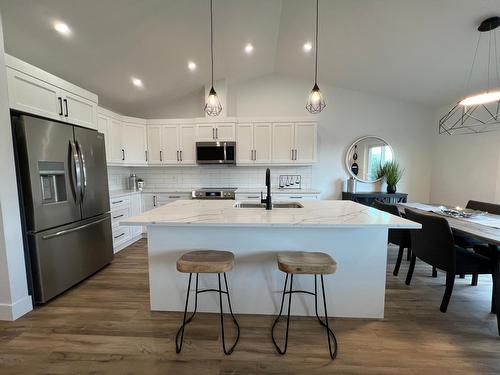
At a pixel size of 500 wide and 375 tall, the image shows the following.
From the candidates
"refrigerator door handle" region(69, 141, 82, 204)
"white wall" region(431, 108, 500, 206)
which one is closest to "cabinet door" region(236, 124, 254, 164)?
"refrigerator door handle" region(69, 141, 82, 204)

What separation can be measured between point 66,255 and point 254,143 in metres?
3.20

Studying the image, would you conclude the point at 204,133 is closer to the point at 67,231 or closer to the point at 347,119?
the point at 67,231

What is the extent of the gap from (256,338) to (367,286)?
1.01m

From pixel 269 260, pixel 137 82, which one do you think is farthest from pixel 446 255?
pixel 137 82

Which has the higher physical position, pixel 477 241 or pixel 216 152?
pixel 216 152

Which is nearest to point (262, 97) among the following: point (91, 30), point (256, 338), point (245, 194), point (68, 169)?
point (245, 194)

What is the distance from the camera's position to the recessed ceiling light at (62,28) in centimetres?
224

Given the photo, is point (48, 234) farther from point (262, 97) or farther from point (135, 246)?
point (262, 97)

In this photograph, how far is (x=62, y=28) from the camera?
2.29 m

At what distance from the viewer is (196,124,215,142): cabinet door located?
14.2 feet

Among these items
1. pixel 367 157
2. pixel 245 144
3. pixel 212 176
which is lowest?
pixel 212 176

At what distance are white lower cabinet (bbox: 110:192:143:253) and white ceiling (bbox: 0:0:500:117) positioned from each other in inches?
67.4

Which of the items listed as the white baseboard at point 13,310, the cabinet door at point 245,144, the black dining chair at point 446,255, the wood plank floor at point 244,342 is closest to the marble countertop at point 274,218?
the black dining chair at point 446,255

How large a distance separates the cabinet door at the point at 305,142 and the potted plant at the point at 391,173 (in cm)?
150
